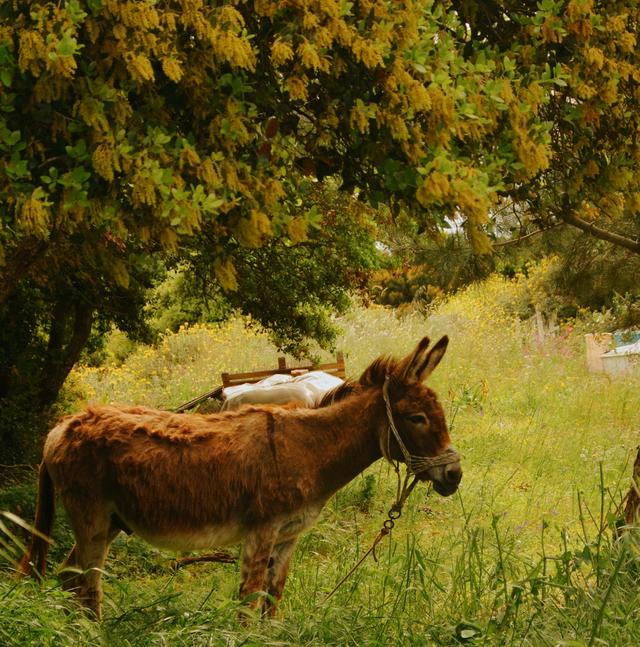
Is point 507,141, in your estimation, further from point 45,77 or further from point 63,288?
point 63,288

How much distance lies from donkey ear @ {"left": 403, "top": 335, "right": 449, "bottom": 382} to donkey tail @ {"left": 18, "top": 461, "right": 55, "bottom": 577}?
2.32 m

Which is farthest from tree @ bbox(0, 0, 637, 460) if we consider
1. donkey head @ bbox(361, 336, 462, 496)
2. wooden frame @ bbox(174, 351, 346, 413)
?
wooden frame @ bbox(174, 351, 346, 413)

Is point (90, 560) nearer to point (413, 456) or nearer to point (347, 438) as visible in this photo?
point (347, 438)

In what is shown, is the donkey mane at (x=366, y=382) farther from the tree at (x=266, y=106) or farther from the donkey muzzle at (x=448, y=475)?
the tree at (x=266, y=106)

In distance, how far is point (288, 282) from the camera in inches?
383

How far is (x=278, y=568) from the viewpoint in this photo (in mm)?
5426

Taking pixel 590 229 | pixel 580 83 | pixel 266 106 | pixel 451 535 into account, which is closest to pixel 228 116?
pixel 266 106

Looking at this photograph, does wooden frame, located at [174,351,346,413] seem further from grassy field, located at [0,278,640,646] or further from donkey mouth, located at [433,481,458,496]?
donkey mouth, located at [433,481,458,496]

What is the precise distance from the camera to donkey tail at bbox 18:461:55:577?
5.53m

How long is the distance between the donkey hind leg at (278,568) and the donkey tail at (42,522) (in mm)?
1386

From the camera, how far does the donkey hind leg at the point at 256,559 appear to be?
16.9ft

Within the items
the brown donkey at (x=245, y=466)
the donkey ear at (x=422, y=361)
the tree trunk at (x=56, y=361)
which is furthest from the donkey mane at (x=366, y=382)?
the tree trunk at (x=56, y=361)

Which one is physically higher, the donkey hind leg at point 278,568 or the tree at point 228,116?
the tree at point 228,116

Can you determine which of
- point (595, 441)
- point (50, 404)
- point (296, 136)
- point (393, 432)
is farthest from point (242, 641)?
point (595, 441)
